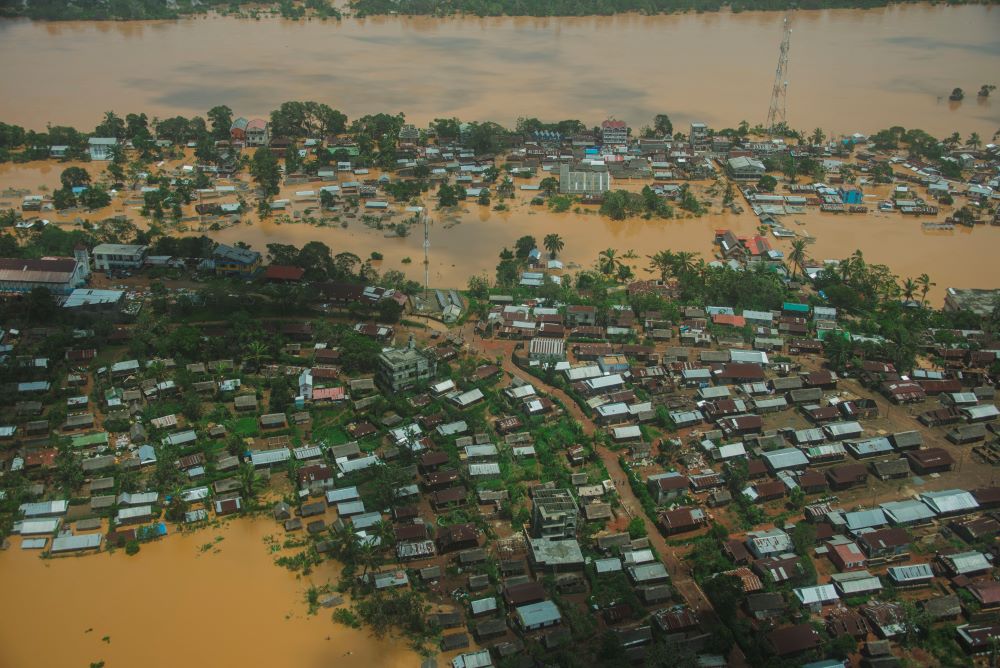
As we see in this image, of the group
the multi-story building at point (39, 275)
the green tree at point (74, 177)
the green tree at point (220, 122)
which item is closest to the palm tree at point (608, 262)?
the multi-story building at point (39, 275)

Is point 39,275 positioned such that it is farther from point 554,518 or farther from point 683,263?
point 683,263

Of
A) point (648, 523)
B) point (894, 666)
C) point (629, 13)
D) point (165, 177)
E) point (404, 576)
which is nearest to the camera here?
point (894, 666)

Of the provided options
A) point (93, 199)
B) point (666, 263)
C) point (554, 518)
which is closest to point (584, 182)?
point (666, 263)

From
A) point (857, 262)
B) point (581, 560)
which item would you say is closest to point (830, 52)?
point (857, 262)

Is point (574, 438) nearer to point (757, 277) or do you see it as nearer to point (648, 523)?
point (648, 523)

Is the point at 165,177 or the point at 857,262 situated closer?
the point at 857,262

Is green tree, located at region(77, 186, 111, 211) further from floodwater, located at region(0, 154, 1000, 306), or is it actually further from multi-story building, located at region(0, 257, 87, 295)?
multi-story building, located at region(0, 257, 87, 295)
